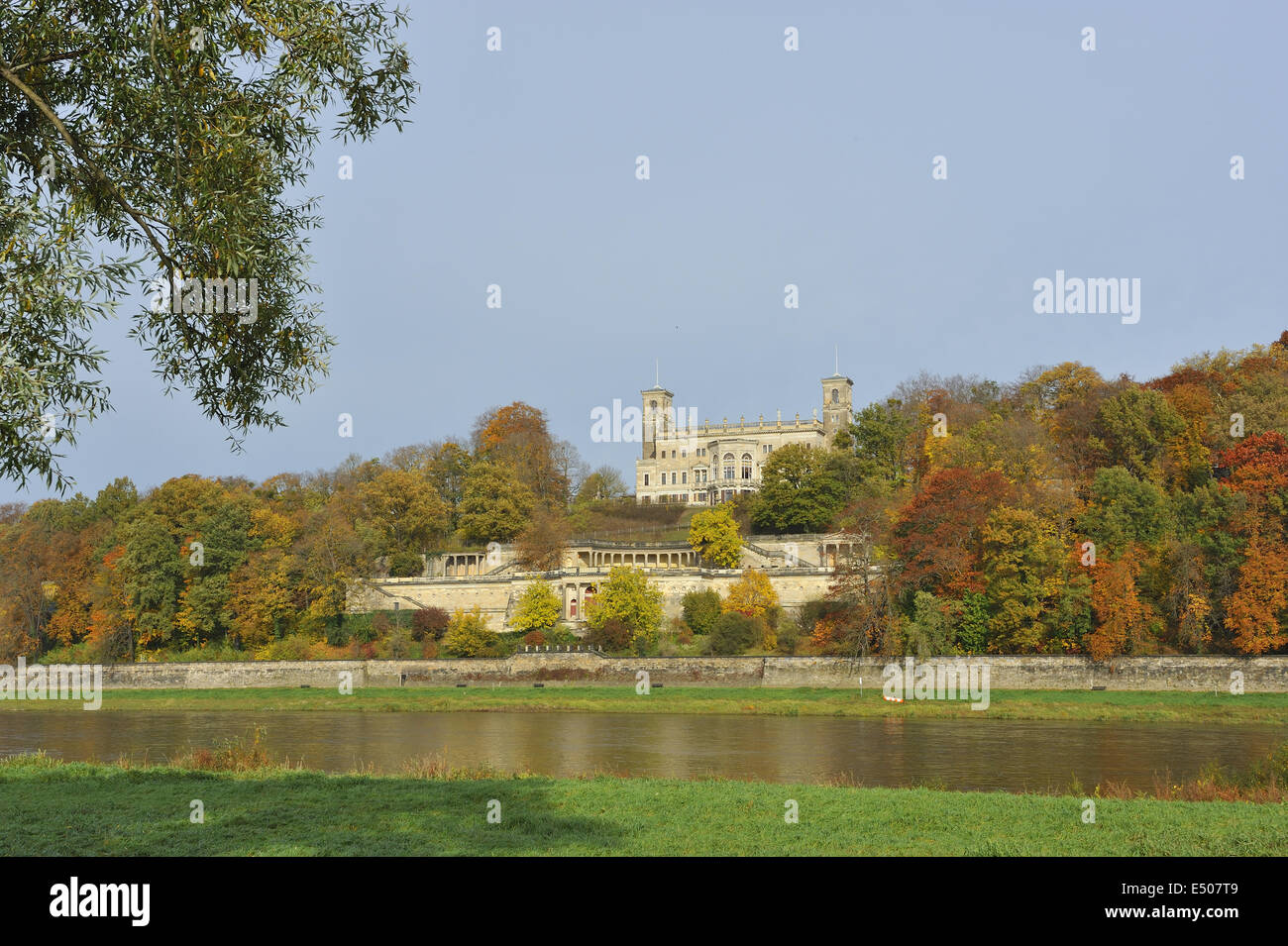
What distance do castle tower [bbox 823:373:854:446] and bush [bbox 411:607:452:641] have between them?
6385 centimetres

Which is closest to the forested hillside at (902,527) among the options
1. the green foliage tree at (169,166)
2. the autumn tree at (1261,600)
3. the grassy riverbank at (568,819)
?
the autumn tree at (1261,600)

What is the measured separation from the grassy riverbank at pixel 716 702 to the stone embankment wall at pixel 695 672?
77 cm

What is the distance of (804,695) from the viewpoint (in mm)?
36656

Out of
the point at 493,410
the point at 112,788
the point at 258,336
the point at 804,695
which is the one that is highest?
the point at 493,410

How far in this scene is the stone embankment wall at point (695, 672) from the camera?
3488 centimetres

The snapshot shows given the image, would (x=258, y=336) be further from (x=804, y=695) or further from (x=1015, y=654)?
(x=1015, y=654)

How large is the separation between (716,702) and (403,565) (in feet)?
99.1

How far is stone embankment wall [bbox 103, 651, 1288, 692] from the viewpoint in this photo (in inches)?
1373

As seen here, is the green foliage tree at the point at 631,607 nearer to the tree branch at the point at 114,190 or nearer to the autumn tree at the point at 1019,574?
the autumn tree at the point at 1019,574

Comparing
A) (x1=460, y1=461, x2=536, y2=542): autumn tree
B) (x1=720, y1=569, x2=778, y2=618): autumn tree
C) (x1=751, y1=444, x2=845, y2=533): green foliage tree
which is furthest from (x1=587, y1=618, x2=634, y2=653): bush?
(x1=751, y1=444, x2=845, y2=533): green foliage tree

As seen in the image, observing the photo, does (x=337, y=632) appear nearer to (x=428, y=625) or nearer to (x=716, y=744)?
(x=428, y=625)

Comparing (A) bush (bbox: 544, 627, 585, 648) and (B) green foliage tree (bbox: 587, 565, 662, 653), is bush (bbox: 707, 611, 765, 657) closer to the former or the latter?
(B) green foliage tree (bbox: 587, 565, 662, 653)

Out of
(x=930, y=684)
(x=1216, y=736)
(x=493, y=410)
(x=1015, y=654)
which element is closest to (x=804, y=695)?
(x=930, y=684)
